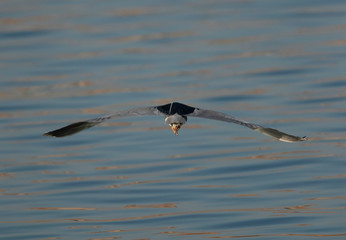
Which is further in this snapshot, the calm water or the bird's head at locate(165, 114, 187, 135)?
→ the calm water

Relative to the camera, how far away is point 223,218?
12.1 metres

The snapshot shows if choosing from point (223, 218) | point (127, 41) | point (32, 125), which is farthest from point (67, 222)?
point (127, 41)

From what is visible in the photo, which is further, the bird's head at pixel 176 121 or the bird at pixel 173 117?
the bird at pixel 173 117

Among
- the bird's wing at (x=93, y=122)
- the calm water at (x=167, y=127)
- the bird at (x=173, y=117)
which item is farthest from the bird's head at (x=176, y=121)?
the calm water at (x=167, y=127)

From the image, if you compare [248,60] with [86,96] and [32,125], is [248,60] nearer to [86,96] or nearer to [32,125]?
[86,96]

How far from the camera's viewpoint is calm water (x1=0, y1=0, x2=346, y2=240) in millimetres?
12453

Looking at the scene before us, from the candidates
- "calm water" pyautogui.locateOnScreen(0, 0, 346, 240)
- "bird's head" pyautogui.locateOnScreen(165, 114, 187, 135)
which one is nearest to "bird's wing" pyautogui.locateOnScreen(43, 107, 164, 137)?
"bird's head" pyautogui.locateOnScreen(165, 114, 187, 135)

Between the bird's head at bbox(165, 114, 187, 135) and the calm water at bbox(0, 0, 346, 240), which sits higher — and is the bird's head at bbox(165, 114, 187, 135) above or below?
below

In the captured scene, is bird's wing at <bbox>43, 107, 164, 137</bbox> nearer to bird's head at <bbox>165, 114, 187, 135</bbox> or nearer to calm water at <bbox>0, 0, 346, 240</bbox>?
bird's head at <bbox>165, 114, 187, 135</bbox>

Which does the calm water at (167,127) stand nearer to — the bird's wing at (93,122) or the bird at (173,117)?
the bird at (173,117)

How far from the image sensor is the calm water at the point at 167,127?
12.5m

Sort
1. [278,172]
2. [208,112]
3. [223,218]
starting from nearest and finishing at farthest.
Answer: [208,112] < [223,218] < [278,172]

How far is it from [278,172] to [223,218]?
7.21 feet

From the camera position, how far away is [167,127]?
16609 mm
